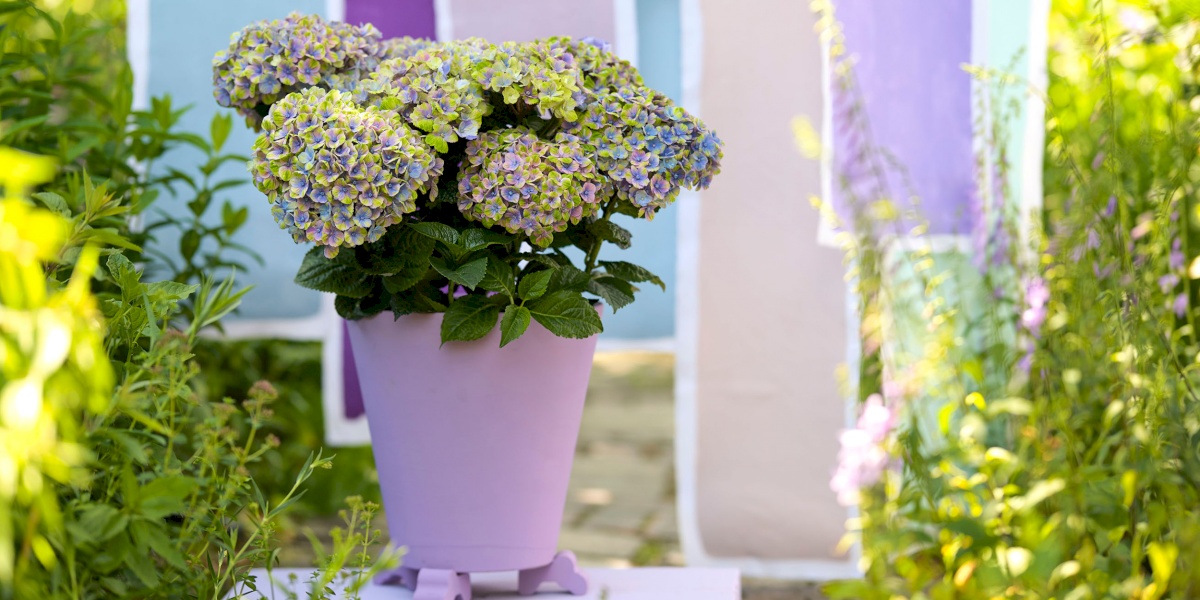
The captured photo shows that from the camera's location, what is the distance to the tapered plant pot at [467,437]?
1.21 meters

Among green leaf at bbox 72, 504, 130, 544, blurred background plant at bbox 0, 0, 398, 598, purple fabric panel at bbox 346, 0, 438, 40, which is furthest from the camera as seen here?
purple fabric panel at bbox 346, 0, 438, 40

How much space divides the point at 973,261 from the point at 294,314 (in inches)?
51.7

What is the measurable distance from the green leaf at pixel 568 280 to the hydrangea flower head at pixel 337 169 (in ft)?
0.66

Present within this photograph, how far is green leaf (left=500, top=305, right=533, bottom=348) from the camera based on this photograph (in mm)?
1128

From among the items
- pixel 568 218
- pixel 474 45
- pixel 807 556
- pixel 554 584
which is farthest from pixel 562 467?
pixel 807 556

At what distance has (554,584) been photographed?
1.39 m

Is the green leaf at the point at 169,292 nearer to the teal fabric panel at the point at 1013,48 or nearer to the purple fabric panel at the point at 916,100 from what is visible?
the purple fabric panel at the point at 916,100

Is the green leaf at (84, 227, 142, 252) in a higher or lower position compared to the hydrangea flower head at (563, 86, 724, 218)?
lower

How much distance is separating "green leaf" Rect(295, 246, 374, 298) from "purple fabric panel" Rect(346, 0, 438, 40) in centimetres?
90

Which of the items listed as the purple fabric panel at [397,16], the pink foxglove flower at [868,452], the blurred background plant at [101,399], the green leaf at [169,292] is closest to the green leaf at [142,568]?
the blurred background plant at [101,399]

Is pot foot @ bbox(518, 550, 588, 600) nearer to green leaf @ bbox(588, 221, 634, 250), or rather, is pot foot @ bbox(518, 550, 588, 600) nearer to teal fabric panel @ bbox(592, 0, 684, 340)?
green leaf @ bbox(588, 221, 634, 250)

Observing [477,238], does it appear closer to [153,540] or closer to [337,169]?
[337,169]

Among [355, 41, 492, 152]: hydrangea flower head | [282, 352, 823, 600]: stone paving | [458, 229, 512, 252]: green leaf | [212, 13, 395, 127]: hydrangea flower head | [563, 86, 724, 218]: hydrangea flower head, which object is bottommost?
[282, 352, 823, 600]: stone paving

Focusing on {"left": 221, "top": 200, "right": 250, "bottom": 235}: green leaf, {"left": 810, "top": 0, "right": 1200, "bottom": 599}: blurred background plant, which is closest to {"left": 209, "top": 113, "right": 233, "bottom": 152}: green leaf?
{"left": 221, "top": 200, "right": 250, "bottom": 235}: green leaf
